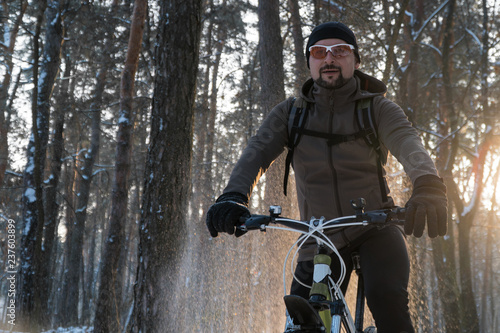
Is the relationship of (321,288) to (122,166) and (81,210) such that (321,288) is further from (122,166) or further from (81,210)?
(81,210)

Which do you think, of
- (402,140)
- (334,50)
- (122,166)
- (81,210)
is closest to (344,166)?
(402,140)

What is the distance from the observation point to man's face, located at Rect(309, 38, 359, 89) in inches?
119

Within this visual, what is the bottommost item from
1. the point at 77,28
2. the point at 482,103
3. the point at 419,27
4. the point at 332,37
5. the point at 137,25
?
the point at 332,37


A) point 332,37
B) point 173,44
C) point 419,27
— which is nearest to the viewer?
point 332,37

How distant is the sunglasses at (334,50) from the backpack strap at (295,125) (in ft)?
0.94

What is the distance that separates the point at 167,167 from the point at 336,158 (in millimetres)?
3762

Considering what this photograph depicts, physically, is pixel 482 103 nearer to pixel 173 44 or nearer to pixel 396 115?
pixel 173 44

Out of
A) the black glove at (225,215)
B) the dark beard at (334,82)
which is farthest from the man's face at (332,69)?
the black glove at (225,215)

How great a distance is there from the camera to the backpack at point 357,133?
2865 millimetres

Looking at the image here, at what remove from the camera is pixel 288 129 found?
3.08 m

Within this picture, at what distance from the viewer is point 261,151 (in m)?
2.99

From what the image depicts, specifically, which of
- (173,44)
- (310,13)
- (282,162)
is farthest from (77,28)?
(173,44)

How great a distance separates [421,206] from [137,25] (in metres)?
11.4

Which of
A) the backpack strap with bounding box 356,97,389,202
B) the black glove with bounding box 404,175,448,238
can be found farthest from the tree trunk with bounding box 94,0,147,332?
the black glove with bounding box 404,175,448,238
